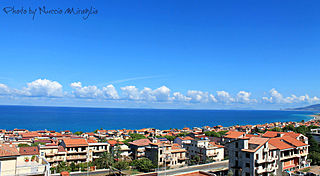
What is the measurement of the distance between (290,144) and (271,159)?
10.7m

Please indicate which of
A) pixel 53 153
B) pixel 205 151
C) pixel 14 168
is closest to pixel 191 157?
pixel 205 151

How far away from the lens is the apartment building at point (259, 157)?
1650 inches

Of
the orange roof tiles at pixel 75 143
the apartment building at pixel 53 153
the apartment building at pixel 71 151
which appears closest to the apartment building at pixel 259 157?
the apartment building at pixel 71 151

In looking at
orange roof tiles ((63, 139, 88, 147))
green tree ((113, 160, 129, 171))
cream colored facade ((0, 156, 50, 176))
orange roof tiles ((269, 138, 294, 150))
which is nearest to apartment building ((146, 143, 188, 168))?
green tree ((113, 160, 129, 171))

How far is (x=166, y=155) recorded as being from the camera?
58.1 meters

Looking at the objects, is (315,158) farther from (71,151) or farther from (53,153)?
(53,153)

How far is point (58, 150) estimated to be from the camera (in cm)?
5669

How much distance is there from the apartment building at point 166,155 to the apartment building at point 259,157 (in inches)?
676

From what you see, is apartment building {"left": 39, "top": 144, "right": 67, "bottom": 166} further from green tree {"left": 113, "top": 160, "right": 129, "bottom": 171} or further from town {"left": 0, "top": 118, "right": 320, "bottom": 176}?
green tree {"left": 113, "top": 160, "right": 129, "bottom": 171}

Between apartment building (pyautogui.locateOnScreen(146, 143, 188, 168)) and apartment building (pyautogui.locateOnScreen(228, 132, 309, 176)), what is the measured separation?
56.3 ft

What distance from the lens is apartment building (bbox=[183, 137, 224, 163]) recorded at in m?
60.9

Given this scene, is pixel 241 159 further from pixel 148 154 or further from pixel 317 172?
pixel 148 154

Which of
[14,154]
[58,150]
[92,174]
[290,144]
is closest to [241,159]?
[290,144]

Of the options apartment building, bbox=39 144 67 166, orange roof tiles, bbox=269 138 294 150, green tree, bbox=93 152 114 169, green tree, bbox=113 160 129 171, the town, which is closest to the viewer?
the town
